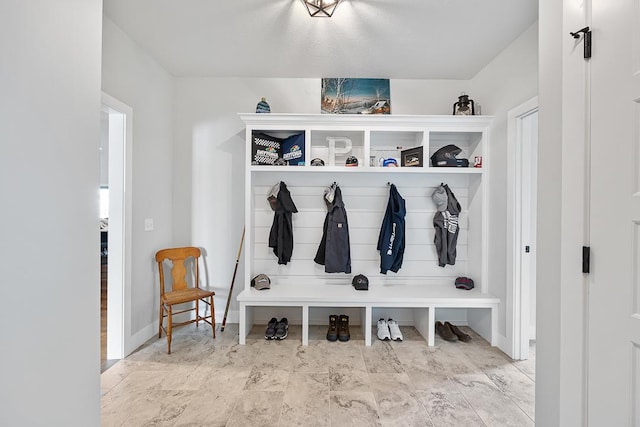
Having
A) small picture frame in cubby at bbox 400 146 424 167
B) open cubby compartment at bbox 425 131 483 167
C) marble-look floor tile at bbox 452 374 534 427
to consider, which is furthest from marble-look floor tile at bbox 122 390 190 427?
open cubby compartment at bbox 425 131 483 167

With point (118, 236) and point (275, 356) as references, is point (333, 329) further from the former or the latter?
point (118, 236)

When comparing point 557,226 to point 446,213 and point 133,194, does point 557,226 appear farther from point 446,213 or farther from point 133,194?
point 133,194

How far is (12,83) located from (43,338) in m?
0.76

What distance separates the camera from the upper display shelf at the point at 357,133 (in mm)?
3105

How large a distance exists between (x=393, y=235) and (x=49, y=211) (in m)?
2.78

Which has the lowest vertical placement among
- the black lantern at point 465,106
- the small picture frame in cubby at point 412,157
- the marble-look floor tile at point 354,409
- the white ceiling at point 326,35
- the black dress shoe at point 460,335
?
the marble-look floor tile at point 354,409

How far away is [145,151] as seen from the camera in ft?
9.85

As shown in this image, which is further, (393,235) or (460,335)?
(393,235)

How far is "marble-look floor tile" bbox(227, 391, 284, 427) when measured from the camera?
1.87m

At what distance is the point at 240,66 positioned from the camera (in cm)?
322

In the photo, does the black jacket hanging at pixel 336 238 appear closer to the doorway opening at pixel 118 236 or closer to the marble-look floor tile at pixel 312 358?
the marble-look floor tile at pixel 312 358

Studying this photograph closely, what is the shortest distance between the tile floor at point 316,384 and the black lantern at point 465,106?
225cm

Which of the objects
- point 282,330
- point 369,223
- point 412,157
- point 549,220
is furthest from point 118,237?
point 549,220

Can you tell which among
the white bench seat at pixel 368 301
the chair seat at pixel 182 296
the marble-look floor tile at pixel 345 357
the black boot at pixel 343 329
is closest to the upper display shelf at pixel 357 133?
the white bench seat at pixel 368 301
